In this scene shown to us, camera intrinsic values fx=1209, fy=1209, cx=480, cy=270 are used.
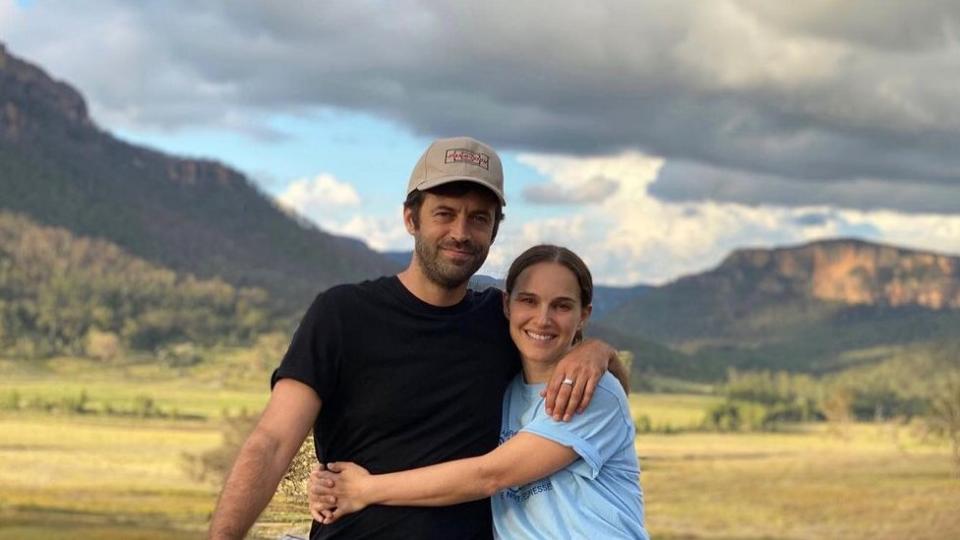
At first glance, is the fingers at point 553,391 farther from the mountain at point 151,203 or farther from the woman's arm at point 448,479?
the mountain at point 151,203

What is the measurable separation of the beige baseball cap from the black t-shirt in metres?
0.42

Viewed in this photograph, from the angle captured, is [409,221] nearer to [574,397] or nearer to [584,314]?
[584,314]

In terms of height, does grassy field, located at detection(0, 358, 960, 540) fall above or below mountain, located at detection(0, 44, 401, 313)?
below

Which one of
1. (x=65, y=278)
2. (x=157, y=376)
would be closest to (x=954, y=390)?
(x=157, y=376)

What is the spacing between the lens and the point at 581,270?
411cm

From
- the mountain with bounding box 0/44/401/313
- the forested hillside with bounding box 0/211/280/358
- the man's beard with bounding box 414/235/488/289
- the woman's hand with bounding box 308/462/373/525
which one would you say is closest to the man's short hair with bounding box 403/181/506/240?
the man's beard with bounding box 414/235/488/289

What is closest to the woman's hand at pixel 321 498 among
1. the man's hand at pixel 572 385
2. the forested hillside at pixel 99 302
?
the man's hand at pixel 572 385

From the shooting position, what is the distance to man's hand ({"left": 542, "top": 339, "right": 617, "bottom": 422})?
3875 millimetres

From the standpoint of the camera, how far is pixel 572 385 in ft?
12.7

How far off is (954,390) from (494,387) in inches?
4159

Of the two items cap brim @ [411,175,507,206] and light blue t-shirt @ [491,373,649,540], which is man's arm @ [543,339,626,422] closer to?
light blue t-shirt @ [491,373,649,540]

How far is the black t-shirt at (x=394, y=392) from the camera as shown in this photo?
13.2ft

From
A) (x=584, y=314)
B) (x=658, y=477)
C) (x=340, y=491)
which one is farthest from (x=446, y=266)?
(x=658, y=477)

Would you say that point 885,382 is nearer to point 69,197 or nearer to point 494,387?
point 69,197
